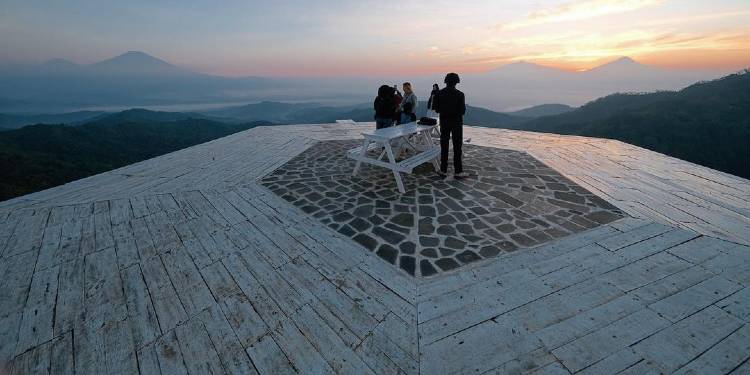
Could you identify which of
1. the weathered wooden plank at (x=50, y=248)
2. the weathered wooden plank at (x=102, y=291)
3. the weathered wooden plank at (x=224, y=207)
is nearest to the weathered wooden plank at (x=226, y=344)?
the weathered wooden plank at (x=102, y=291)

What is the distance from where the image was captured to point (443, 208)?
4762 mm

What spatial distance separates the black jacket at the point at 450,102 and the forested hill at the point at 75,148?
2227 inches

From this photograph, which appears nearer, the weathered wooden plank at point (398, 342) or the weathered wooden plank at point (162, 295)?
the weathered wooden plank at point (398, 342)

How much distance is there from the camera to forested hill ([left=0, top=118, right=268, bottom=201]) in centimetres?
5156

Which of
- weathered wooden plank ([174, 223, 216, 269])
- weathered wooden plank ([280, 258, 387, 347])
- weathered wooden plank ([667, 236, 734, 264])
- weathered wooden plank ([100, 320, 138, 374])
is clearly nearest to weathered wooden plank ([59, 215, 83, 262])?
weathered wooden plank ([174, 223, 216, 269])

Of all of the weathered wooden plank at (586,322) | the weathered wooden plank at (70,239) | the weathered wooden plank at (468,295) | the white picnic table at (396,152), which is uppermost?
the white picnic table at (396,152)

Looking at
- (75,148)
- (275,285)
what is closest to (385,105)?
(275,285)

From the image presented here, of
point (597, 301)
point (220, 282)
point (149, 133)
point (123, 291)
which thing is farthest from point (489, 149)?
point (149, 133)

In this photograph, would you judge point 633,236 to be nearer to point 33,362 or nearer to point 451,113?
point 451,113

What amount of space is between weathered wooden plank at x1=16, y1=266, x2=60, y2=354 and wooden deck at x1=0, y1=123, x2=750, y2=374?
0.01m

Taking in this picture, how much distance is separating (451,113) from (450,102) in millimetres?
215

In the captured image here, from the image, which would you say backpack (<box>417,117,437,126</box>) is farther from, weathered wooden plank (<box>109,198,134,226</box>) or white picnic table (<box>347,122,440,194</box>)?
weathered wooden plank (<box>109,198,134,226</box>)

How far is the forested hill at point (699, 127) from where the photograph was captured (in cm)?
5919

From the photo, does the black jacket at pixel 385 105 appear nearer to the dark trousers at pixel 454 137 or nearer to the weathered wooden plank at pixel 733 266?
the dark trousers at pixel 454 137
